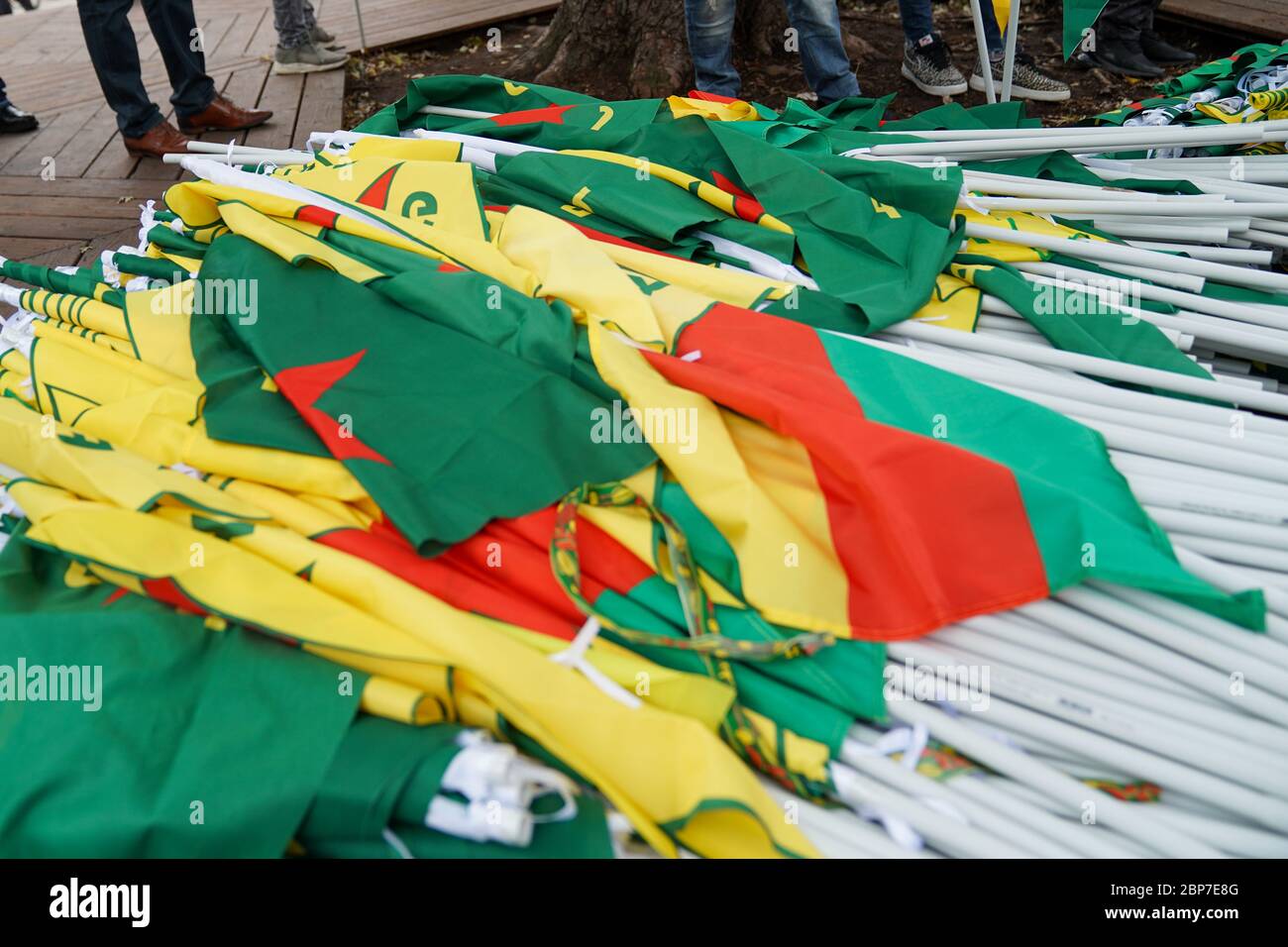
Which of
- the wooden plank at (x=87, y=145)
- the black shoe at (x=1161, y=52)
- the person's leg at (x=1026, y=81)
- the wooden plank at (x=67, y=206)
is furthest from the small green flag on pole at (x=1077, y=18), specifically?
the wooden plank at (x=87, y=145)

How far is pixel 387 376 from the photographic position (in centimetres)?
158

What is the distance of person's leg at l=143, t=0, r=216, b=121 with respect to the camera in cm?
374

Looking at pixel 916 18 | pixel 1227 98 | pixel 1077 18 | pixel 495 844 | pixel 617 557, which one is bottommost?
pixel 495 844

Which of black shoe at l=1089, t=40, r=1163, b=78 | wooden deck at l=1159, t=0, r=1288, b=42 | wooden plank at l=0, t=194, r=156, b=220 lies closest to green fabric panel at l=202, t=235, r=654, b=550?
wooden plank at l=0, t=194, r=156, b=220

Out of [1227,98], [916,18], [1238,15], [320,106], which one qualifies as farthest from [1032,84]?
[320,106]

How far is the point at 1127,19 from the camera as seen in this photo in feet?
14.9

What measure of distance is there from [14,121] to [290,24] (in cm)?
137

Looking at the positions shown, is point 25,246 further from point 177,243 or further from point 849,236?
point 849,236

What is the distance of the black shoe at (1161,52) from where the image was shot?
4.59 m

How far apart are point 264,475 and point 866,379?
3.30 ft

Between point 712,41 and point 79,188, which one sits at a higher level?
point 712,41

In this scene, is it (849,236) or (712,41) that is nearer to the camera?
(849,236)
